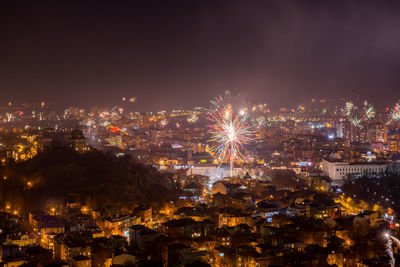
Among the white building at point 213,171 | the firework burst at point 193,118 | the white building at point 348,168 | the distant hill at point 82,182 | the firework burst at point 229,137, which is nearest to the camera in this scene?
the distant hill at point 82,182

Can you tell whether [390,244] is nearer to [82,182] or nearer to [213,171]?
[82,182]

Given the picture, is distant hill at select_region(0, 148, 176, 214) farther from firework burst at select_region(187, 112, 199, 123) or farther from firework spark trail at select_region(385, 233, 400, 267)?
firework burst at select_region(187, 112, 199, 123)

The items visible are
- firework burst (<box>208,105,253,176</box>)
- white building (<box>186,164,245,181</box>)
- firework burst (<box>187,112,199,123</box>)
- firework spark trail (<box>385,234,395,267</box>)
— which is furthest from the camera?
firework burst (<box>187,112,199,123</box>)

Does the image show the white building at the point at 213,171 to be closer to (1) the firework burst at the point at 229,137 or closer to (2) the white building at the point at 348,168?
(1) the firework burst at the point at 229,137

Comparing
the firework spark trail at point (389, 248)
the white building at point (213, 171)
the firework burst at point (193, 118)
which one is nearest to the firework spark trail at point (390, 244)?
the firework spark trail at point (389, 248)

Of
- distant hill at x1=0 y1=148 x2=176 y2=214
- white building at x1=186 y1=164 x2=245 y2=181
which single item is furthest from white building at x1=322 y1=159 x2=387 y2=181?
distant hill at x1=0 y1=148 x2=176 y2=214
